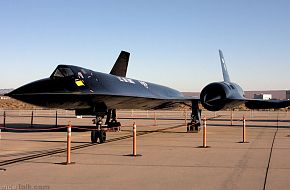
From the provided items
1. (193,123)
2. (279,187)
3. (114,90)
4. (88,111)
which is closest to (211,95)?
(193,123)

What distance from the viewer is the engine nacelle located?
18094 mm

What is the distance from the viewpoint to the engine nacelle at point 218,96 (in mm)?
18094

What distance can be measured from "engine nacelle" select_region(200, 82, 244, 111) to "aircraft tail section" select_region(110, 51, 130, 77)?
19.0 feet

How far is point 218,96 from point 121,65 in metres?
6.62

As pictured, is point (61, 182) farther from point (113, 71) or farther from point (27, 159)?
point (113, 71)

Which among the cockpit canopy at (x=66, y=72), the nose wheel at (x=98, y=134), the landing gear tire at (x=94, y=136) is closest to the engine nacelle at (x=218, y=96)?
the nose wheel at (x=98, y=134)

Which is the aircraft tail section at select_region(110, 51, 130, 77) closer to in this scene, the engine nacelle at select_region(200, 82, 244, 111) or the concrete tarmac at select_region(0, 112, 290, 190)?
the engine nacelle at select_region(200, 82, 244, 111)

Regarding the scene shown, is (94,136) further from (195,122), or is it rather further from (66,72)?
(195,122)

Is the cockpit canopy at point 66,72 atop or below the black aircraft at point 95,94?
atop

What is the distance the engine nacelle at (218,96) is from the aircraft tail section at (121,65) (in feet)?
19.0

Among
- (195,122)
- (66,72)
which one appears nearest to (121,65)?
(195,122)

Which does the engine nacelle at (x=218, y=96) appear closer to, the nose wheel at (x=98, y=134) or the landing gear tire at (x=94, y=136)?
the nose wheel at (x=98, y=134)

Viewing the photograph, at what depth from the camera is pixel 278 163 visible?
8.44 metres

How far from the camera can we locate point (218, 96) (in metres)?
18.2
